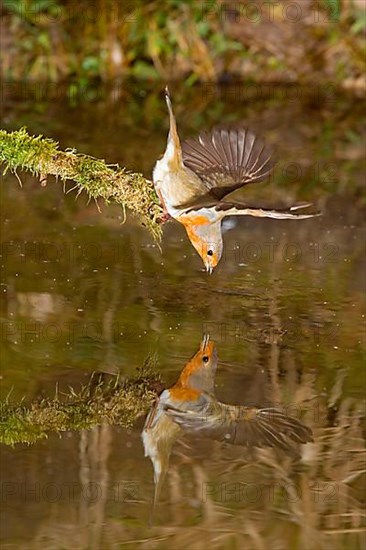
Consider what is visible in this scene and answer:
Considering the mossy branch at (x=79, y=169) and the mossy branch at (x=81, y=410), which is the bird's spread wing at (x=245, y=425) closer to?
the mossy branch at (x=81, y=410)

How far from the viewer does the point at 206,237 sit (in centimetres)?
310

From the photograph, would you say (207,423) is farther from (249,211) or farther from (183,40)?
(183,40)

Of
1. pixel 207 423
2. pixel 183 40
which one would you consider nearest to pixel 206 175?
pixel 207 423

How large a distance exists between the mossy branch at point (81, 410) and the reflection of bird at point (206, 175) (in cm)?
40

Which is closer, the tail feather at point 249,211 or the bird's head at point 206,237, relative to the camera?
the tail feather at point 249,211

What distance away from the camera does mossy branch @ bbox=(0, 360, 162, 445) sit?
281 cm

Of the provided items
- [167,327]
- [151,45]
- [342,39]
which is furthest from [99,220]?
[342,39]

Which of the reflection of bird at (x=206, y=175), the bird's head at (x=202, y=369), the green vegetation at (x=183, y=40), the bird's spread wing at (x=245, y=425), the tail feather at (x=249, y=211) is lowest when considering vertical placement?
the bird's spread wing at (x=245, y=425)

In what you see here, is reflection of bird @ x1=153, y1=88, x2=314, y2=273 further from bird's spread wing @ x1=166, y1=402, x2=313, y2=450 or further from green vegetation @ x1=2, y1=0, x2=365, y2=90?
green vegetation @ x1=2, y1=0, x2=365, y2=90

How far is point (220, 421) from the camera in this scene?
2.87 metres

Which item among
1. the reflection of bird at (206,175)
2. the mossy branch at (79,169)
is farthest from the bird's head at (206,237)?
the mossy branch at (79,169)

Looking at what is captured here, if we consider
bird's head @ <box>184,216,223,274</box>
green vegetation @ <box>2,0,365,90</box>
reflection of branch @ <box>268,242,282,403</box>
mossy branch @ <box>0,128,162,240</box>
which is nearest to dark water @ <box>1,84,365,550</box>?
reflection of branch @ <box>268,242,282,403</box>

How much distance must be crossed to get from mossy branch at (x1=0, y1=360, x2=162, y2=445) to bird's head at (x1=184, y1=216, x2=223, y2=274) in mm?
351

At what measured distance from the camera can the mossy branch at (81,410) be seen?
2.81 meters
